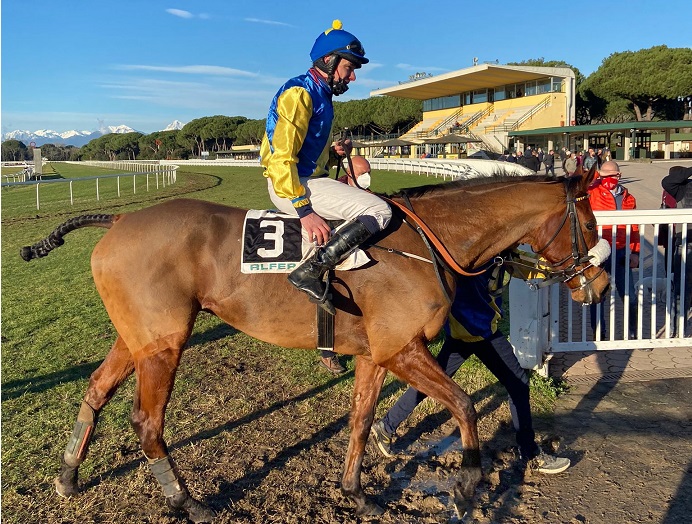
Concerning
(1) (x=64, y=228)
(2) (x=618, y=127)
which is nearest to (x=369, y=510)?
(1) (x=64, y=228)

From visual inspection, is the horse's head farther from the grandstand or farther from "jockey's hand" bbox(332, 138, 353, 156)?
the grandstand

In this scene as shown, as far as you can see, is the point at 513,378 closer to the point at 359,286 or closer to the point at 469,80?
the point at 359,286

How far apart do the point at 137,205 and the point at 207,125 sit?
337ft

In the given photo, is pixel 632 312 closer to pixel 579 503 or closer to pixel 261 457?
pixel 579 503

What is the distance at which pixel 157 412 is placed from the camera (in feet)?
11.5

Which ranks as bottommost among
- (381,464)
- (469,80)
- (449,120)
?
(381,464)

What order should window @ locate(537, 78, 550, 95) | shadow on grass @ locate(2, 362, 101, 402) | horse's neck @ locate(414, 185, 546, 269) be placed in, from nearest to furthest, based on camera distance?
horse's neck @ locate(414, 185, 546, 269) < shadow on grass @ locate(2, 362, 101, 402) < window @ locate(537, 78, 550, 95)

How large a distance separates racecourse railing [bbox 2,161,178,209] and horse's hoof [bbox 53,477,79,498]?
1238cm

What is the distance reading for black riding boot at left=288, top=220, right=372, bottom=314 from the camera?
319 centimetres

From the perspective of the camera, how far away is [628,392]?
5.17m

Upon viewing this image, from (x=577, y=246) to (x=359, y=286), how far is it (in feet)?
4.59

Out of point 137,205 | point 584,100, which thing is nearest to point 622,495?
point 137,205

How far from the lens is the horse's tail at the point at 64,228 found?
3893 mm

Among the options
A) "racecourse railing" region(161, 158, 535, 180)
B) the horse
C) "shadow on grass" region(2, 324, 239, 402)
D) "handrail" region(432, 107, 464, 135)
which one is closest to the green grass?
"shadow on grass" region(2, 324, 239, 402)
